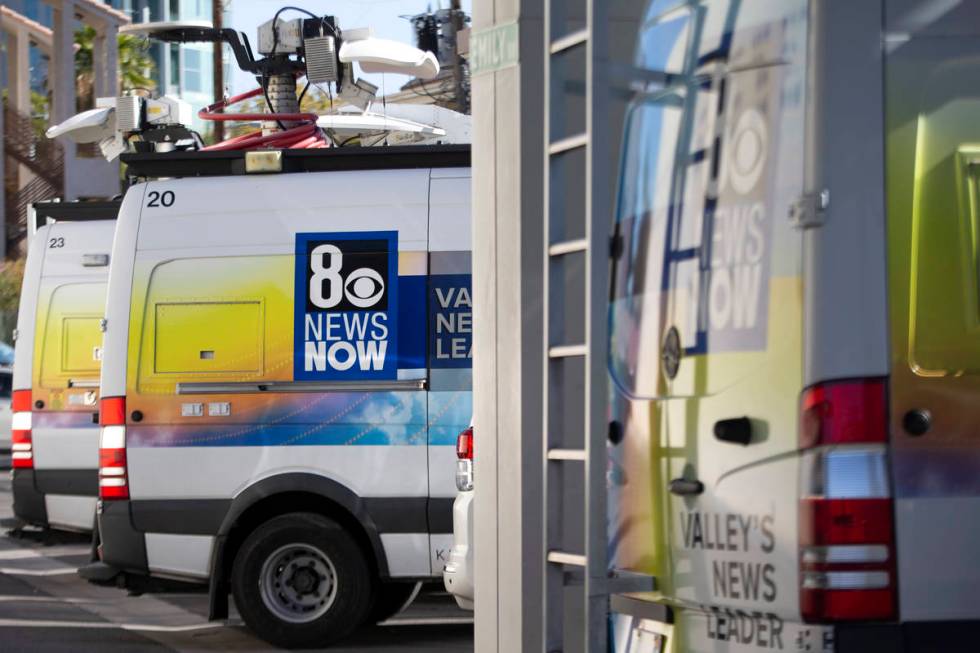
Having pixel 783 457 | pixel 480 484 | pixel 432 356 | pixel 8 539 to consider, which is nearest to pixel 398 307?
pixel 432 356

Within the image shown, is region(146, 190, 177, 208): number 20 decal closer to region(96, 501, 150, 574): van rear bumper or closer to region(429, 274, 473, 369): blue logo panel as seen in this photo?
region(429, 274, 473, 369): blue logo panel

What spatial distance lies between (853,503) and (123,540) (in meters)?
6.14

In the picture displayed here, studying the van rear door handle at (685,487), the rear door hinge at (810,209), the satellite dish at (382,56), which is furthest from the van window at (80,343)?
the rear door hinge at (810,209)

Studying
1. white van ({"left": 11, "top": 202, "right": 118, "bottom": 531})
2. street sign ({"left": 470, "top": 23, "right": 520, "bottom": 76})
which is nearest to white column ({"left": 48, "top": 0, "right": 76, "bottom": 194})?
white van ({"left": 11, "top": 202, "right": 118, "bottom": 531})

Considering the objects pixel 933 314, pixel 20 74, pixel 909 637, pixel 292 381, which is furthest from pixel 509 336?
pixel 20 74

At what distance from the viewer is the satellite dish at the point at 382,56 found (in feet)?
37.4

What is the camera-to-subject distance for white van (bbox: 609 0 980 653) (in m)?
4.07

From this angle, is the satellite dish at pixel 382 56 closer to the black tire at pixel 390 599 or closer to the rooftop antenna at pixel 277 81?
the rooftop antenna at pixel 277 81

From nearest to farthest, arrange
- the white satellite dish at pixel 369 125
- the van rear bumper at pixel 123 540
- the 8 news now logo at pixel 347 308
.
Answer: the 8 news now logo at pixel 347 308 → the van rear bumper at pixel 123 540 → the white satellite dish at pixel 369 125

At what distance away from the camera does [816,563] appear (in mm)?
4109

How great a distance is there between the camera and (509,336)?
528 cm

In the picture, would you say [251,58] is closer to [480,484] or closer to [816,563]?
[480,484]

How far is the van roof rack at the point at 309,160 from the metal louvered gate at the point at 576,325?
4091mm

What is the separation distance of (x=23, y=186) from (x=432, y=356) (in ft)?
123
